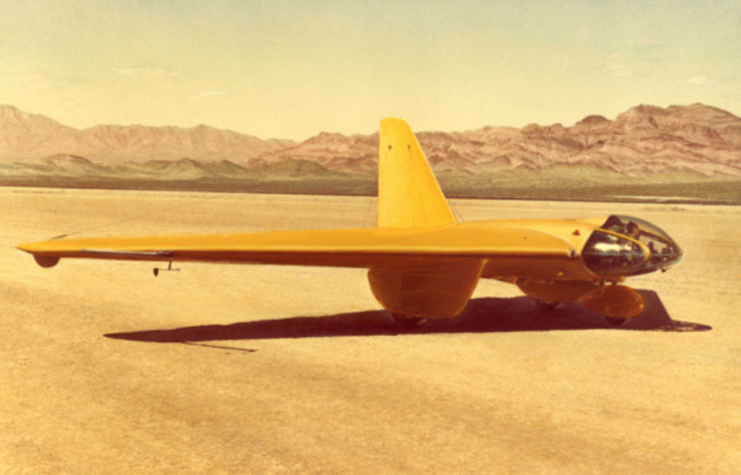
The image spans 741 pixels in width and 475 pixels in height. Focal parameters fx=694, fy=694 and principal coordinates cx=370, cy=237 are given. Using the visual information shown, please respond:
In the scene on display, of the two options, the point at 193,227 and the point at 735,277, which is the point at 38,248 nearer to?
the point at 735,277

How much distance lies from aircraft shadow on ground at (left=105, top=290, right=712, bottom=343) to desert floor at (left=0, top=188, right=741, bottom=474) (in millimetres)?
79

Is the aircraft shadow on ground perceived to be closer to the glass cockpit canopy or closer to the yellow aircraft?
the yellow aircraft


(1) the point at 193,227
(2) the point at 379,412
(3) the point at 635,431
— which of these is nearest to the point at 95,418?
(2) the point at 379,412

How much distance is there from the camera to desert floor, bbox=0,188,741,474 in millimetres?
7906

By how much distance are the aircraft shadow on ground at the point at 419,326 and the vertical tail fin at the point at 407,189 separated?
2363 mm

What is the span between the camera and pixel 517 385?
34.1ft

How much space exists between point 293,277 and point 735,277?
531 inches

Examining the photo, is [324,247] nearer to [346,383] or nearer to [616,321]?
[346,383]

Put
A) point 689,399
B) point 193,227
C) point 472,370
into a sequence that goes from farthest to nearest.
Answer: point 193,227, point 472,370, point 689,399

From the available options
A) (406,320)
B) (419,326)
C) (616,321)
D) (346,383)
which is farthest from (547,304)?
(346,383)

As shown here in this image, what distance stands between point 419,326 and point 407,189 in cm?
388

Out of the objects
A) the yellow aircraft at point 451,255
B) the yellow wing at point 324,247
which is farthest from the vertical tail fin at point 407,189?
the yellow wing at point 324,247

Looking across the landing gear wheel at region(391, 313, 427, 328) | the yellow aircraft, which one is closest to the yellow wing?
the yellow aircraft

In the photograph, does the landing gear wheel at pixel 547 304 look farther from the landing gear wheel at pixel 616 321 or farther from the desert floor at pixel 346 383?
the landing gear wheel at pixel 616 321
